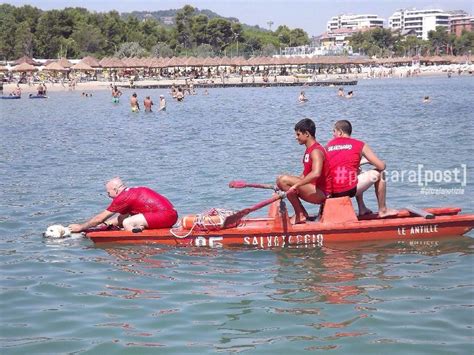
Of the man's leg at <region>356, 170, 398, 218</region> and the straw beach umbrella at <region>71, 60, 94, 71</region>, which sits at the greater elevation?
the straw beach umbrella at <region>71, 60, 94, 71</region>

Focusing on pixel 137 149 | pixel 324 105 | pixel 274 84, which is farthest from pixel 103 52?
pixel 137 149

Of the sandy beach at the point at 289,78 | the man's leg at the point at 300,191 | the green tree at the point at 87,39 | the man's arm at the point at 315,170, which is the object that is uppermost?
the green tree at the point at 87,39

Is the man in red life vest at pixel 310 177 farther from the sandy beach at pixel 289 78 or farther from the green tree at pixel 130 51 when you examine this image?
the green tree at pixel 130 51

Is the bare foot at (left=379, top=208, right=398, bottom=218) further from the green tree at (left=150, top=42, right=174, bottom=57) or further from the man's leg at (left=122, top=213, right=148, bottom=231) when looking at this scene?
the green tree at (left=150, top=42, right=174, bottom=57)

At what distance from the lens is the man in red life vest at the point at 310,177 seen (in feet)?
31.7

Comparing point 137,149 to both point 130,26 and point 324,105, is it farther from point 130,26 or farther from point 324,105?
point 130,26

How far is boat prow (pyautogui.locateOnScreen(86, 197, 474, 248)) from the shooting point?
9.88 meters

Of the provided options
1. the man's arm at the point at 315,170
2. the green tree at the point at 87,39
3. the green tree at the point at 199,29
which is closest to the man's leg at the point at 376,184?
the man's arm at the point at 315,170

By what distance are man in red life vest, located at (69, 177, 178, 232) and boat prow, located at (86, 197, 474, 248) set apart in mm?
131

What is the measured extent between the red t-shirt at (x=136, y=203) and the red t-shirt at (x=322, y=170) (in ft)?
6.71

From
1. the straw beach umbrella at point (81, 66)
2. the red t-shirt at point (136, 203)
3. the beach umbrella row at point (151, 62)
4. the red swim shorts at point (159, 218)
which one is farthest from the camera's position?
the straw beach umbrella at point (81, 66)

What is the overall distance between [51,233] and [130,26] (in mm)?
121677

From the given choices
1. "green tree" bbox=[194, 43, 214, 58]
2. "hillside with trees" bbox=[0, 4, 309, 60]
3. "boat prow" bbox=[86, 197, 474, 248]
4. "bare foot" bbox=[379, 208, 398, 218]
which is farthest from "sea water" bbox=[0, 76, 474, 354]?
"green tree" bbox=[194, 43, 214, 58]

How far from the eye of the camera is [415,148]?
2269 centimetres
